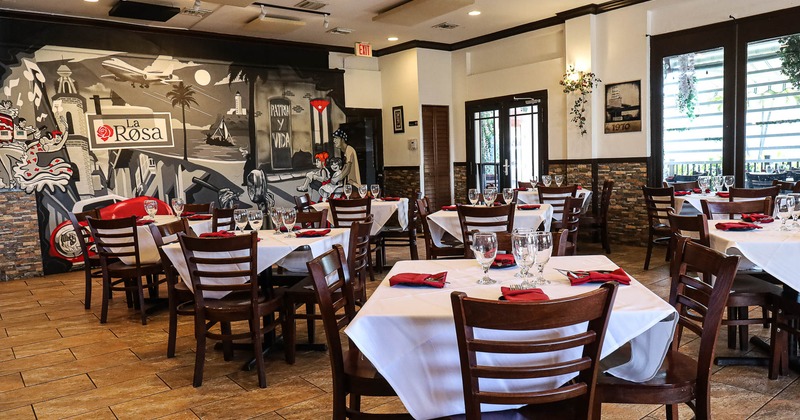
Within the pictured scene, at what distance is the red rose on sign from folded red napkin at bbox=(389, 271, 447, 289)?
274 inches

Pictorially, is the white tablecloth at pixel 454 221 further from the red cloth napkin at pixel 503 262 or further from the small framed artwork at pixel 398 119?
the small framed artwork at pixel 398 119

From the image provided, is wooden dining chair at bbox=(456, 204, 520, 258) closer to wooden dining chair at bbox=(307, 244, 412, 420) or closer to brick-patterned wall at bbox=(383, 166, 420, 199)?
wooden dining chair at bbox=(307, 244, 412, 420)

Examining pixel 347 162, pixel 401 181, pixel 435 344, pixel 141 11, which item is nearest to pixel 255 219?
pixel 435 344

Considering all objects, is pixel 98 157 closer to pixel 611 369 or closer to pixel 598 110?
pixel 598 110

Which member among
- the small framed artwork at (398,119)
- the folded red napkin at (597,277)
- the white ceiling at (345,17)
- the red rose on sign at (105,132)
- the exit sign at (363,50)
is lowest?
the folded red napkin at (597,277)

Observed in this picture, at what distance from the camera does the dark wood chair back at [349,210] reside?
6.23m

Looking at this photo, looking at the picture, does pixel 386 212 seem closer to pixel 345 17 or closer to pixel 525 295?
A: pixel 345 17

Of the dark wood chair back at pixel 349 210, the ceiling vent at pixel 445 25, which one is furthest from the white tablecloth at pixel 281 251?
the ceiling vent at pixel 445 25

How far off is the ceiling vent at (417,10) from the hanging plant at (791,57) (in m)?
3.70

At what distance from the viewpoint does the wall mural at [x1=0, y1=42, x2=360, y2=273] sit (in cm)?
745

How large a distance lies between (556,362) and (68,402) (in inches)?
119

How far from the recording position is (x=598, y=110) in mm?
8477

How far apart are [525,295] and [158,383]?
2668 millimetres

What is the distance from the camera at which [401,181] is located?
432 inches
